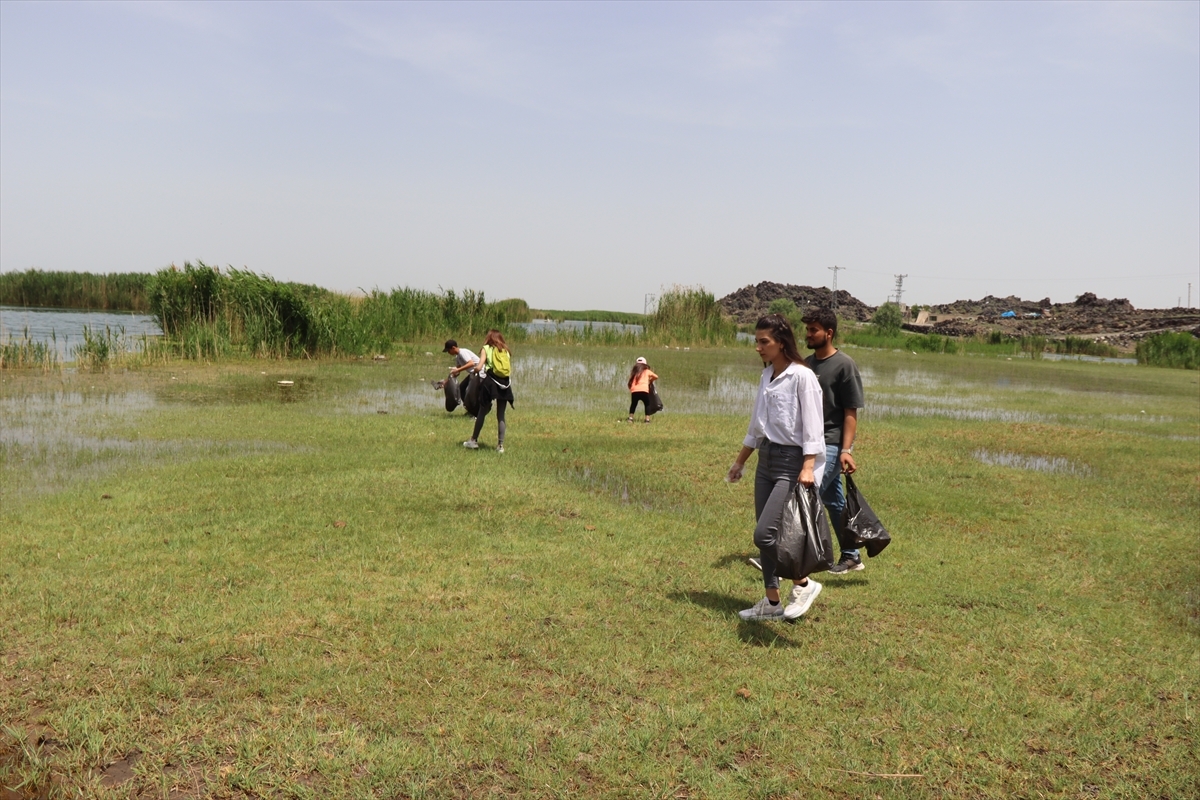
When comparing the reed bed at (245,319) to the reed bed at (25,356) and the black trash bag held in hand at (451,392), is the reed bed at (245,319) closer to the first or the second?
the reed bed at (25,356)

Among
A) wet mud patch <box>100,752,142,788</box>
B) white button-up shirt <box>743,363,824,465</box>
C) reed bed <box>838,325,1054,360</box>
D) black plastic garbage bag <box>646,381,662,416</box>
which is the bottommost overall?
wet mud patch <box>100,752,142,788</box>

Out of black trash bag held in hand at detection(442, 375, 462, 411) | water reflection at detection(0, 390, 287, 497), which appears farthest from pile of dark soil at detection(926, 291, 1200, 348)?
water reflection at detection(0, 390, 287, 497)

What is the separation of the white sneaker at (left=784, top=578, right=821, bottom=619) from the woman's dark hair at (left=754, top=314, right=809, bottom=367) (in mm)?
1527

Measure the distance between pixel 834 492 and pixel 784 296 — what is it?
105 m

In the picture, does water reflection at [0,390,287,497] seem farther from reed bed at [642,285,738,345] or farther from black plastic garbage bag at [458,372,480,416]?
reed bed at [642,285,738,345]

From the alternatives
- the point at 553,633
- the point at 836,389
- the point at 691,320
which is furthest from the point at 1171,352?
the point at 553,633

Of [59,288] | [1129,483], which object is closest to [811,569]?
[1129,483]

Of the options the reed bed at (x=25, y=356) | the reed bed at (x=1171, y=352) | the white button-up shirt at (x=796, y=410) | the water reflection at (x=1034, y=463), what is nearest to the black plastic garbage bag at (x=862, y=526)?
the white button-up shirt at (x=796, y=410)

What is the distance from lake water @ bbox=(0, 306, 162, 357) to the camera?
102 ft

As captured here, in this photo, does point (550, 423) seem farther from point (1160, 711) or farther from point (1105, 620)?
point (1160, 711)

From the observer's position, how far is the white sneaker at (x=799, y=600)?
5.74 metres

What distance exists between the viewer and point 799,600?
5766 millimetres

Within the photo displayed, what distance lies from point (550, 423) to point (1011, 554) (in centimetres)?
862

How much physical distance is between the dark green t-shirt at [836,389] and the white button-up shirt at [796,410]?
1009 mm
